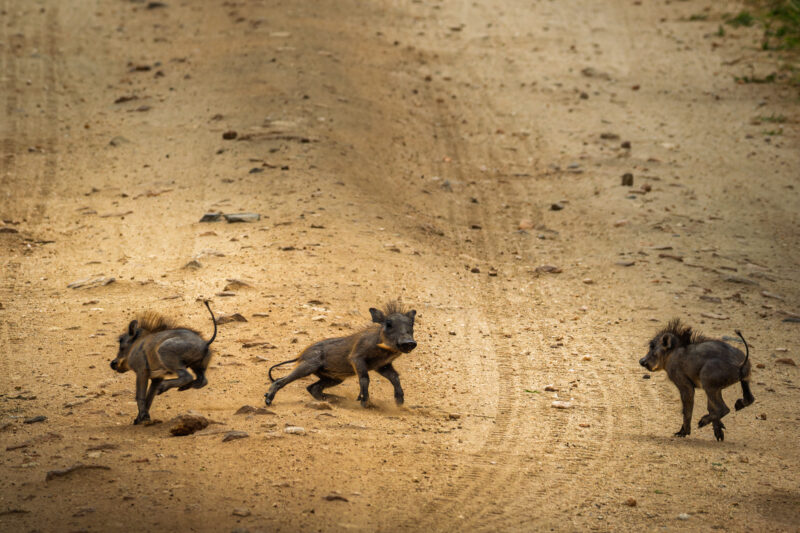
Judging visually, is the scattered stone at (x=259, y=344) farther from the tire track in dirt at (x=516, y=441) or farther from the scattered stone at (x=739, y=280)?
the scattered stone at (x=739, y=280)

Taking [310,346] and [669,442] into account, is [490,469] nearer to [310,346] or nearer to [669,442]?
[669,442]

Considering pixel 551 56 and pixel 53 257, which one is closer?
pixel 53 257

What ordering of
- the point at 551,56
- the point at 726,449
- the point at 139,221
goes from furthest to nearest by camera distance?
the point at 551,56, the point at 139,221, the point at 726,449

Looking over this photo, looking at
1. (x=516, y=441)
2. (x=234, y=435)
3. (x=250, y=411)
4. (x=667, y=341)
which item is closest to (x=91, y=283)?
(x=250, y=411)

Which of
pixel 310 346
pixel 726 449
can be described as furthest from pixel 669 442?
pixel 310 346

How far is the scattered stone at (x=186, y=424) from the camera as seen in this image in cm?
633

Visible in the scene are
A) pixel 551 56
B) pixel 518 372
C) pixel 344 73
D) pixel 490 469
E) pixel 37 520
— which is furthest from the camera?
pixel 551 56

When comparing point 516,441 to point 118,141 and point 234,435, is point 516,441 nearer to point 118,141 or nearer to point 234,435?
point 234,435

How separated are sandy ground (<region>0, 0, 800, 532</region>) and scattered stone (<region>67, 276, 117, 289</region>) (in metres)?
0.11

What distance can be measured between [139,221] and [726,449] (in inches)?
338

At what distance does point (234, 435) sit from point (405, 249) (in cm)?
563

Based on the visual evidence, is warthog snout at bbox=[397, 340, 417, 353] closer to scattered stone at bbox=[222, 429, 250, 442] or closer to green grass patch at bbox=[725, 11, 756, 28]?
scattered stone at bbox=[222, 429, 250, 442]

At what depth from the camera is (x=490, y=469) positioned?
247 inches

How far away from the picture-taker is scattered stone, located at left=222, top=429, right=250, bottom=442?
6.21 m
